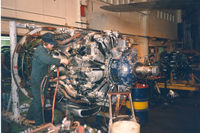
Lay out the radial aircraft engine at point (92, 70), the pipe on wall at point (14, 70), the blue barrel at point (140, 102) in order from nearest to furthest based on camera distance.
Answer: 1. the radial aircraft engine at point (92, 70)
2. the pipe on wall at point (14, 70)
3. the blue barrel at point (140, 102)

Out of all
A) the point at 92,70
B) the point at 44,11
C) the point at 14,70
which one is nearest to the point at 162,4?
the point at 92,70

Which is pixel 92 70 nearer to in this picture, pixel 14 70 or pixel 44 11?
pixel 14 70

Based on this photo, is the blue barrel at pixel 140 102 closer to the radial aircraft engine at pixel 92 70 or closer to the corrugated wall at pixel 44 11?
the radial aircraft engine at pixel 92 70

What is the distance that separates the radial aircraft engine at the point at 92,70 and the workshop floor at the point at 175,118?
138 centimetres

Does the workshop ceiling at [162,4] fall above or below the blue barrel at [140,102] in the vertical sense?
above

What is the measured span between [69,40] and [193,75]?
16.2 ft

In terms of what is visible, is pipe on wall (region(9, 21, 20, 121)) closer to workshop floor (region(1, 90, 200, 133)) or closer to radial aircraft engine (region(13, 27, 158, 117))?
radial aircraft engine (region(13, 27, 158, 117))

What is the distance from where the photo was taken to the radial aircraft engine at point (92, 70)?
9.35ft

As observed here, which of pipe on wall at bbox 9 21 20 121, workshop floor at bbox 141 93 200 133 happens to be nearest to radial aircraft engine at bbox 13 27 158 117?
pipe on wall at bbox 9 21 20 121

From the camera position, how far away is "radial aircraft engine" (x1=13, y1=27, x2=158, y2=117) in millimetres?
2850

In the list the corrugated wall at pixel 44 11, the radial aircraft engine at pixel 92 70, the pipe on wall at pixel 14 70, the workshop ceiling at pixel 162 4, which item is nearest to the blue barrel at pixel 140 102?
the radial aircraft engine at pixel 92 70

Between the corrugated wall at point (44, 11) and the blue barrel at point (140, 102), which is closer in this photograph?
the corrugated wall at point (44, 11)

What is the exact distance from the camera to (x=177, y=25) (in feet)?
40.3

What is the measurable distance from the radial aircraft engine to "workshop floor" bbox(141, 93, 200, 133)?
4.53 ft
